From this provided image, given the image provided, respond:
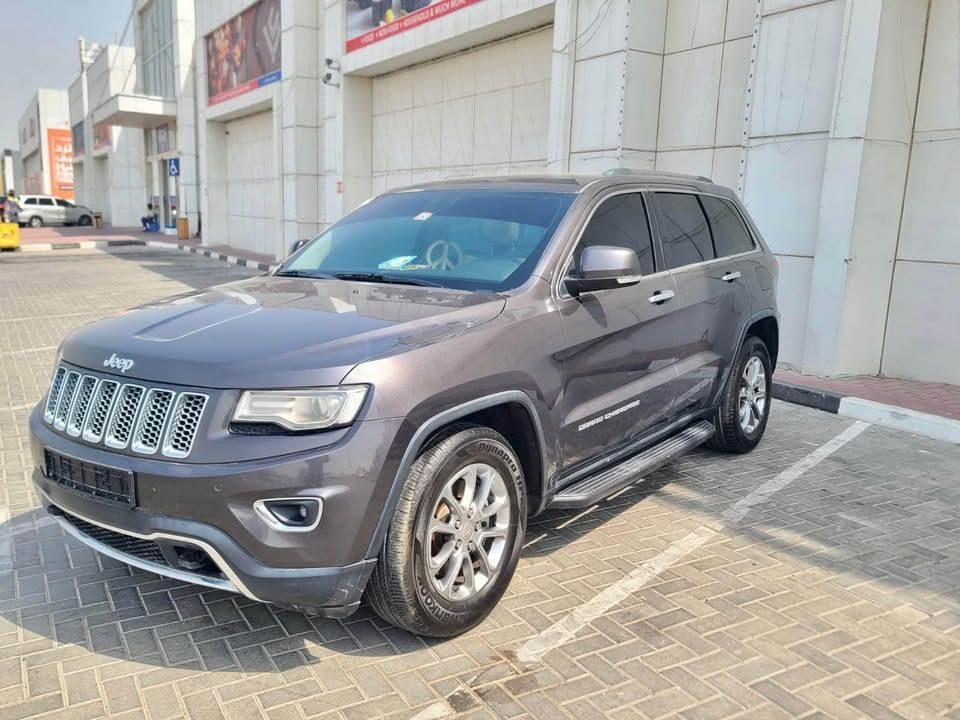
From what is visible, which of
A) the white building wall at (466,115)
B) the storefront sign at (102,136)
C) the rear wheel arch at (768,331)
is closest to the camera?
the rear wheel arch at (768,331)

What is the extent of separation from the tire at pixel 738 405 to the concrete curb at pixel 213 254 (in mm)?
12895

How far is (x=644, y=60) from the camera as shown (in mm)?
10062

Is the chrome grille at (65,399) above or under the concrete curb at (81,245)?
above

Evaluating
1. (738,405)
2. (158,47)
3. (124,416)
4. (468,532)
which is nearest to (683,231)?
(738,405)

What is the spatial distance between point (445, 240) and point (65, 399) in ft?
6.33

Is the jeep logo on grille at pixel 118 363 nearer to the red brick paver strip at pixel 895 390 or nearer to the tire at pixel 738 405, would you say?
the tire at pixel 738 405

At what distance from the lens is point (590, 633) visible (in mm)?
3324

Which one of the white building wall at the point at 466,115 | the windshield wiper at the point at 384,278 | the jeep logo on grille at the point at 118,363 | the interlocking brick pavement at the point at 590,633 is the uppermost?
the white building wall at the point at 466,115

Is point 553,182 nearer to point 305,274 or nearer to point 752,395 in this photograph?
point 305,274

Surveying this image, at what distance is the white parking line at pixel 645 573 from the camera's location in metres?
3.25

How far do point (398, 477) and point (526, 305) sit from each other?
1.06 meters

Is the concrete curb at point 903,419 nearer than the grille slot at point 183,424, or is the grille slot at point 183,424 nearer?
the grille slot at point 183,424

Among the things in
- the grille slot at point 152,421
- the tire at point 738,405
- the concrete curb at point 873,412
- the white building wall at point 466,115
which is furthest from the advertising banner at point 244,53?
the grille slot at point 152,421

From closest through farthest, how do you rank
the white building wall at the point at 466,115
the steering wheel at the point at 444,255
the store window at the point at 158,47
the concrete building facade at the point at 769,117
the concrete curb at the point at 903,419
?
the steering wheel at the point at 444,255, the concrete curb at the point at 903,419, the concrete building facade at the point at 769,117, the white building wall at the point at 466,115, the store window at the point at 158,47
